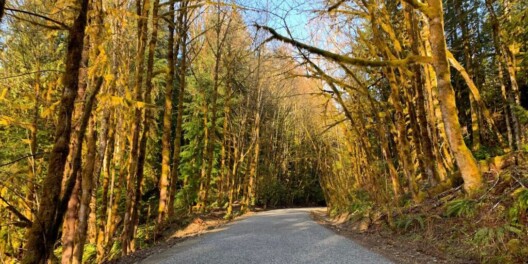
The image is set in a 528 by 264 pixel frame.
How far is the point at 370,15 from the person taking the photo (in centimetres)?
824

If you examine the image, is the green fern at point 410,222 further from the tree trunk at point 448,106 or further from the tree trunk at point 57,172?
the tree trunk at point 57,172

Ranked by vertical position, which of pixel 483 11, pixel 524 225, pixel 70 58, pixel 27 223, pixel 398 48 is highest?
pixel 483 11

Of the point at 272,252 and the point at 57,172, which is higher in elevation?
the point at 57,172

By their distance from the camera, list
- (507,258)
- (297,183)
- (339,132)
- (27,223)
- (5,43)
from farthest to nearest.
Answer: (297,183) → (339,132) → (5,43) → (507,258) → (27,223)

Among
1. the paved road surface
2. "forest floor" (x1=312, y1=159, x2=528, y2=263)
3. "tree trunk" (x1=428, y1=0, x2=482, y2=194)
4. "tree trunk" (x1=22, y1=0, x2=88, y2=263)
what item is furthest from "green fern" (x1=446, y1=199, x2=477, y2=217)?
"tree trunk" (x1=22, y1=0, x2=88, y2=263)

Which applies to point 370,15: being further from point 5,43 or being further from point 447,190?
point 5,43

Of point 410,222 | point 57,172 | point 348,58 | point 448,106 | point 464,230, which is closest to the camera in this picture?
point 57,172

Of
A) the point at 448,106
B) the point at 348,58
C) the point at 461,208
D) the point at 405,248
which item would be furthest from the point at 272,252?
the point at 448,106

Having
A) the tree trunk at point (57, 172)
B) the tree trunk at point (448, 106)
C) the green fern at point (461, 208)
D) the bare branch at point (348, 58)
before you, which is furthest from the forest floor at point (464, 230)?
the tree trunk at point (57, 172)

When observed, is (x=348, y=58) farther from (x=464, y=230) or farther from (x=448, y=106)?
(x=464, y=230)

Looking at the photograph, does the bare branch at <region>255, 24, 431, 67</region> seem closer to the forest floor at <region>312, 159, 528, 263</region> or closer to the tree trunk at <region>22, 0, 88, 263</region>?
the forest floor at <region>312, 159, 528, 263</region>

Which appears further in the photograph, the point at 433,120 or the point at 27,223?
the point at 433,120

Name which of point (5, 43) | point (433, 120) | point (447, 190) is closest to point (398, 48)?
point (433, 120)

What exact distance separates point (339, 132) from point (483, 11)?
7.54 metres
